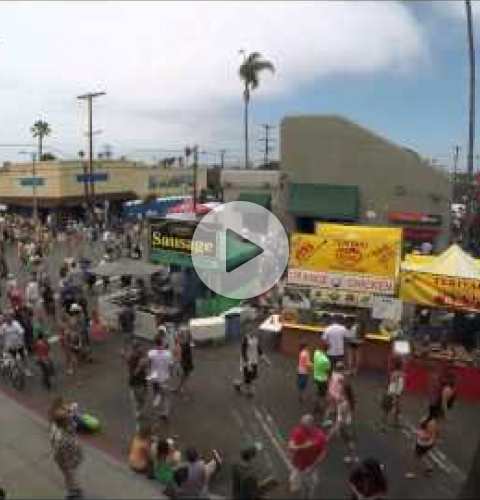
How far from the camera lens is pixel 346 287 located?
680 inches

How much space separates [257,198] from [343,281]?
20659 mm

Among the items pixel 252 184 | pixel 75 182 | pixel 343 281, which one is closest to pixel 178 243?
pixel 343 281

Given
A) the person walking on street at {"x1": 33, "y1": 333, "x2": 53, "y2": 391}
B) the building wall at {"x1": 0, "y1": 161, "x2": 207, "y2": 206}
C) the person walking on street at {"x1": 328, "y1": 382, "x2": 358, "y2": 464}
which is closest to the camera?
the person walking on street at {"x1": 328, "y1": 382, "x2": 358, "y2": 464}

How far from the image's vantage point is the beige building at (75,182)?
49844 millimetres

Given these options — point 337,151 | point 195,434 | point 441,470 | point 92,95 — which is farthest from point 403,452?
point 92,95

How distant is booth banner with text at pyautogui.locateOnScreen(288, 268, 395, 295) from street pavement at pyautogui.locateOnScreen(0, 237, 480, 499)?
203 centimetres

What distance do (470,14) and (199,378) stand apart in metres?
15.9

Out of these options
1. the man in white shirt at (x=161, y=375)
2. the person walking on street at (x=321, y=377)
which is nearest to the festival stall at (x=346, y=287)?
the person walking on street at (x=321, y=377)

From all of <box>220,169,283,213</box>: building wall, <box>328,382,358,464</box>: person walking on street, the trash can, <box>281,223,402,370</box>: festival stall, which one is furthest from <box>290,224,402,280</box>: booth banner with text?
<box>220,169,283,213</box>: building wall

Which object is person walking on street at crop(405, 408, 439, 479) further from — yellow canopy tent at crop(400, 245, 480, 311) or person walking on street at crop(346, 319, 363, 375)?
yellow canopy tent at crop(400, 245, 480, 311)

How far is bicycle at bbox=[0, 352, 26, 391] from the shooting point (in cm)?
1559

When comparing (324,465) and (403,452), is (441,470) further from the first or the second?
(324,465)

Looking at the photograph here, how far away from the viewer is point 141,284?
73.9ft

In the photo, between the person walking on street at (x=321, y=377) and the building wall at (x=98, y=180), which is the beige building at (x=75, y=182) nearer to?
the building wall at (x=98, y=180)
